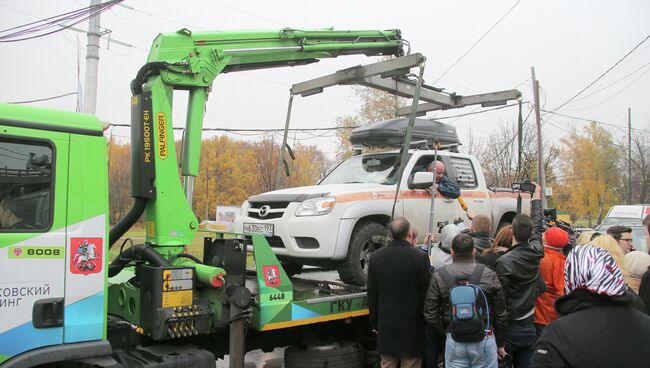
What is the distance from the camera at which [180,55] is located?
5027 mm

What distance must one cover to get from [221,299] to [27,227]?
68.6 inches

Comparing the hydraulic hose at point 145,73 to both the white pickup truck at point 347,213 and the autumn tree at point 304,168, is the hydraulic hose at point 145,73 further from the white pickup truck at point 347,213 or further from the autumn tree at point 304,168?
the autumn tree at point 304,168

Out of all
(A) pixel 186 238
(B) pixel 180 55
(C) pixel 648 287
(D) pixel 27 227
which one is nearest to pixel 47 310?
(D) pixel 27 227

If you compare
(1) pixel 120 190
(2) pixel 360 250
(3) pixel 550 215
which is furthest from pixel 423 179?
(1) pixel 120 190

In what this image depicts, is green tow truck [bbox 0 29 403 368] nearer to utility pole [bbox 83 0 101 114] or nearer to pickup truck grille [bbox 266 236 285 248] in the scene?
pickup truck grille [bbox 266 236 285 248]

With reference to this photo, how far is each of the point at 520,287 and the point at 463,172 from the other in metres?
3.07

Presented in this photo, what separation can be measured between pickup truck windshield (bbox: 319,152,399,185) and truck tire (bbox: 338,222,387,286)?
0.85m

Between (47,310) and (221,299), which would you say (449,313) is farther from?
(47,310)

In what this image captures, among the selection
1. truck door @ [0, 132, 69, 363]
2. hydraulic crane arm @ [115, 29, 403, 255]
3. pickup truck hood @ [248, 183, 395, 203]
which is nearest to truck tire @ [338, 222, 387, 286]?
pickup truck hood @ [248, 183, 395, 203]

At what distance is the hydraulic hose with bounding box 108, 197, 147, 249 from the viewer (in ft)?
15.6

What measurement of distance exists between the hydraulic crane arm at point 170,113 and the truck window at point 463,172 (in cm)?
334

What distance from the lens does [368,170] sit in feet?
23.9

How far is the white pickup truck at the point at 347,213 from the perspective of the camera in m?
5.89

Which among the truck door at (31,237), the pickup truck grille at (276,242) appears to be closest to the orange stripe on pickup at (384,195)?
the pickup truck grille at (276,242)
